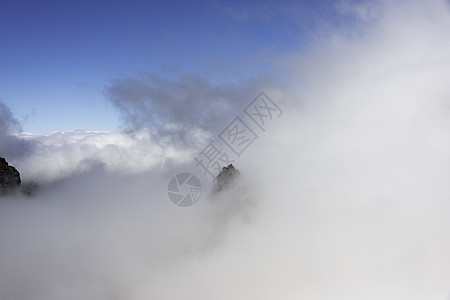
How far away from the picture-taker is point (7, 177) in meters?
152

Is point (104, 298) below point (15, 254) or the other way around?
below

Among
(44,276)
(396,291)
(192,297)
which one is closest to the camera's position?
(396,291)

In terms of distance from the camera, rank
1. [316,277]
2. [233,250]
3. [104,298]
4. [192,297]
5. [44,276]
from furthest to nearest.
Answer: [233,250] → [44,276] → [104,298] → [192,297] → [316,277]

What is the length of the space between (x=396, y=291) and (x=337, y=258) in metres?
42.6

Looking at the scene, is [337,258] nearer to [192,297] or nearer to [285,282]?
[285,282]

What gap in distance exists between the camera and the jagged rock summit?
14539cm

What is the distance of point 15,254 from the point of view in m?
200

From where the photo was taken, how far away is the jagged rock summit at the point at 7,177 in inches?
5724

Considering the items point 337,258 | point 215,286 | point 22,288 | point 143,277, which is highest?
point 22,288

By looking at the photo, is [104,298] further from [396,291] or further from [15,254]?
[396,291]

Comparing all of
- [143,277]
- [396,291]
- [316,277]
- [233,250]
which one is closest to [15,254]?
[143,277]

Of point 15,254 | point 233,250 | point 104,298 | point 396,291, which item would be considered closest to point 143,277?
point 104,298

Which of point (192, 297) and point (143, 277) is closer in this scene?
point (192, 297)

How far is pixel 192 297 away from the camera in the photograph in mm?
148125
